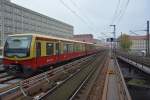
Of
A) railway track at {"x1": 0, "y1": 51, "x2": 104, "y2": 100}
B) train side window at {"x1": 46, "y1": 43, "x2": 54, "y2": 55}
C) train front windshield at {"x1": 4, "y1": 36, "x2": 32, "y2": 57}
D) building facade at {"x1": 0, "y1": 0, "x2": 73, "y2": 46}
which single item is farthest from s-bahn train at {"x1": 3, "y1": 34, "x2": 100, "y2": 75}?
building facade at {"x1": 0, "y1": 0, "x2": 73, "y2": 46}

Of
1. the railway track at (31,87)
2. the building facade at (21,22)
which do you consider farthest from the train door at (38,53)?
the building facade at (21,22)

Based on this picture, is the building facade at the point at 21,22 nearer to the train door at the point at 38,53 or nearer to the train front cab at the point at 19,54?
the train front cab at the point at 19,54

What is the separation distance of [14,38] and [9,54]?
3.66ft

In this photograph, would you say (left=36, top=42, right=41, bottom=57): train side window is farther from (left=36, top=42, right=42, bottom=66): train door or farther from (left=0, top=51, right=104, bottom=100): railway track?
(left=0, top=51, right=104, bottom=100): railway track

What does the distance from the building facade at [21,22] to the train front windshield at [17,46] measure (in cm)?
4985

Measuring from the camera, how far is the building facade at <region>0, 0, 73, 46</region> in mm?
70625

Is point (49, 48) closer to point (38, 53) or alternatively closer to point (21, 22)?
point (38, 53)

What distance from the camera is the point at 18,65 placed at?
16.0 metres

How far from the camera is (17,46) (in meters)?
16.3

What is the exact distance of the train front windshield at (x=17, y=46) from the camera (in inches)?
623

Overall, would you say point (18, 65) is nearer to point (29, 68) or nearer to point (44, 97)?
point (29, 68)

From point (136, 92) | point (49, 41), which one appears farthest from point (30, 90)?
point (136, 92)

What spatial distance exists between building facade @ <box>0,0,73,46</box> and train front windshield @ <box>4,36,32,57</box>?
1963 inches

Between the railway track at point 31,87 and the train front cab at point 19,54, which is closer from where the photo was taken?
the railway track at point 31,87
